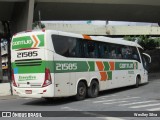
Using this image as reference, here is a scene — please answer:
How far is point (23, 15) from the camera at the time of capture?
26.2 m

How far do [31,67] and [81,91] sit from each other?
2.64 metres

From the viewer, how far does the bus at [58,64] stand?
15.0 meters

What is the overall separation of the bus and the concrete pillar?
24.8 feet

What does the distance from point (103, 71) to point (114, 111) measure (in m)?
6.13

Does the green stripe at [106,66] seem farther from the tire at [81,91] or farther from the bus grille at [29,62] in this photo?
the bus grille at [29,62]

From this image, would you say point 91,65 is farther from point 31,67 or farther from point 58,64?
point 31,67

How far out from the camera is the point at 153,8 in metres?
30.3

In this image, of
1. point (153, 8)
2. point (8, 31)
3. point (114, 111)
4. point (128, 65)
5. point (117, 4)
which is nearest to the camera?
point (114, 111)

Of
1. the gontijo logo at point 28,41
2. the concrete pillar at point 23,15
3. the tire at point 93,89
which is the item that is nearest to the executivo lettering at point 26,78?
the gontijo logo at point 28,41

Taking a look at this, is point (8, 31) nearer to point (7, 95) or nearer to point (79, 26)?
point (7, 95)

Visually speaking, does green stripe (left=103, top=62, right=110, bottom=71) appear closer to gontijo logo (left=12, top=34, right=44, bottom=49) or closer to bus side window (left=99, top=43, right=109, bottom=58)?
bus side window (left=99, top=43, right=109, bottom=58)

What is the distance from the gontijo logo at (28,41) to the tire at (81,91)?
9.03ft

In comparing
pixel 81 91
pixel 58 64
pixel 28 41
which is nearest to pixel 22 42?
pixel 28 41

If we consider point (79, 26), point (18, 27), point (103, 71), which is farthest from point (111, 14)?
point (79, 26)
